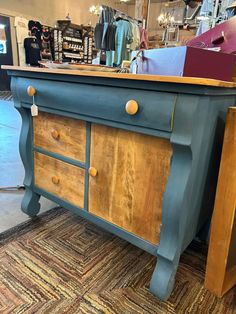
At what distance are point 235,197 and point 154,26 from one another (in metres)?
9.52

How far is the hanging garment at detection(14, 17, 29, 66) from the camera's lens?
6.82 m

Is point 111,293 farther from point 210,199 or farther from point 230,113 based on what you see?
point 230,113

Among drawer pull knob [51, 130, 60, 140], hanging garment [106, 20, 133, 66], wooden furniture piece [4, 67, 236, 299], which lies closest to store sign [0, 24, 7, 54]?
hanging garment [106, 20, 133, 66]

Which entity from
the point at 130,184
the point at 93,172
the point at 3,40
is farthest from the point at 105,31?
the point at 3,40

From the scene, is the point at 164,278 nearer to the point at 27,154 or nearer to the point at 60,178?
the point at 60,178

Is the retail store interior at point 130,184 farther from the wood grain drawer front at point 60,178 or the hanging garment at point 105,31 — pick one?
the hanging garment at point 105,31

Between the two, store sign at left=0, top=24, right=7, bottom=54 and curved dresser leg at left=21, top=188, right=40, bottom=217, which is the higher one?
store sign at left=0, top=24, right=7, bottom=54

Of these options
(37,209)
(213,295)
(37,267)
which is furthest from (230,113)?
(37,209)

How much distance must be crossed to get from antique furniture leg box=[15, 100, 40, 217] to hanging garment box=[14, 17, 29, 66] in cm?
679

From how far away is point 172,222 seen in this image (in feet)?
2.78

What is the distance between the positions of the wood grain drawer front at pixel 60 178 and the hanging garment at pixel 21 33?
688 centimetres

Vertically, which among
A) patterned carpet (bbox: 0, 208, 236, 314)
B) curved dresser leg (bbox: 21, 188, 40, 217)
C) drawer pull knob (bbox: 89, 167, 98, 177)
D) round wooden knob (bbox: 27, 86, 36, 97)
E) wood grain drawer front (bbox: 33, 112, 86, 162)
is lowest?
patterned carpet (bbox: 0, 208, 236, 314)

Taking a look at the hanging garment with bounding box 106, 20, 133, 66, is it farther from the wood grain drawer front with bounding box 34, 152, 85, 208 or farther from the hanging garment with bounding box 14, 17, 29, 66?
the hanging garment with bounding box 14, 17, 29, 66

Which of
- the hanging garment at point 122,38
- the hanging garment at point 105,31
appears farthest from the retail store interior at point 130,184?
the hanging garment at point 122,38
